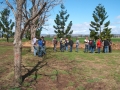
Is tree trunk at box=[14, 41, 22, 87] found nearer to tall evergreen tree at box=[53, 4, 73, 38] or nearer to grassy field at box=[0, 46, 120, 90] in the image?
grassy field at box=[0, 46, 120, 90]

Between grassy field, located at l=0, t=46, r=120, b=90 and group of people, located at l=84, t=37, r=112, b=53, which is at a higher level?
group of people, located at l=84, t=37, r=112, b=53

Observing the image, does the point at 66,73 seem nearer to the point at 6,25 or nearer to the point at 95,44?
the point at 95,44

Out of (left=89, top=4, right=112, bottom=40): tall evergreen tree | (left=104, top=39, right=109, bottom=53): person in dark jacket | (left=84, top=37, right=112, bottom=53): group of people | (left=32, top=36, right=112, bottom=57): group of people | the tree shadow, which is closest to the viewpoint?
the tree shadow

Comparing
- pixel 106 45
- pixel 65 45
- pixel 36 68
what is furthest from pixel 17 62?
pixel 65 45

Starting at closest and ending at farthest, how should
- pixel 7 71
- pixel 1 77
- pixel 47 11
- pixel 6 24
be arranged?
1. pixel 1 77
2. pixel 7 71
3. pixel 47 11
4. pixel 6 24

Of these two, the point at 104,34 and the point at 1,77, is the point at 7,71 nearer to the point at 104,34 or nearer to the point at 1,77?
the point at 1,77

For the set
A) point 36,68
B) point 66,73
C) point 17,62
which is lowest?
→ point 66,73

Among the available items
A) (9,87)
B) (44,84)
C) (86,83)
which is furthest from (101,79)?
(9,87)

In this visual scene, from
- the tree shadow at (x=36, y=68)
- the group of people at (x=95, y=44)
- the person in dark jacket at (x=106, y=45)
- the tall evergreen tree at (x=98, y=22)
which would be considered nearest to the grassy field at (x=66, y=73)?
the tree shadow at (x=36, y=68)

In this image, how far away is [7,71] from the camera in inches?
488

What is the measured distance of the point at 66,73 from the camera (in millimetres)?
12172

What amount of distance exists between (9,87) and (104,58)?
27.5 ft

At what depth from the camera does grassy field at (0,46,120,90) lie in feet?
34.8

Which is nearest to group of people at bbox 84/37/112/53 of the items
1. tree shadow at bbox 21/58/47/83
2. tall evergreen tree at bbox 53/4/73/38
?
tree shadow at bbox 21/58/47/83
